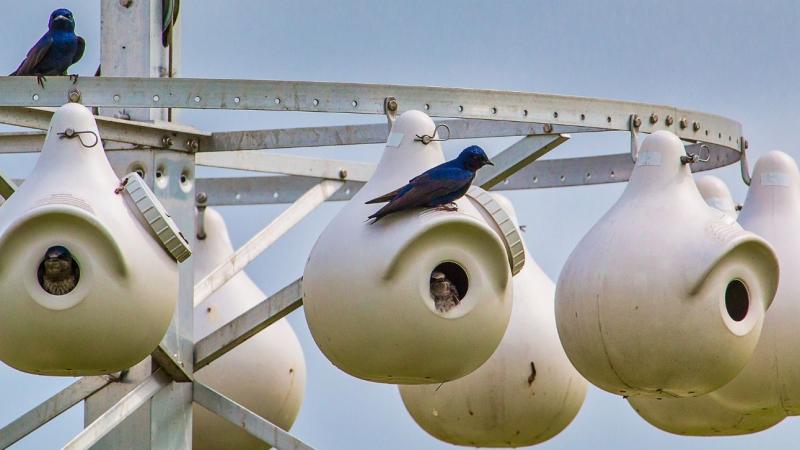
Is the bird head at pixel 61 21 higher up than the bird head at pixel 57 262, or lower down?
higher up

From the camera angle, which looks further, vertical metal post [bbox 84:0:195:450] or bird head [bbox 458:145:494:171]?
vertical metal post [bbox 84:0:195:450]

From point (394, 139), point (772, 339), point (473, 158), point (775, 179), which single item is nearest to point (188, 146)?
point (394, 139)

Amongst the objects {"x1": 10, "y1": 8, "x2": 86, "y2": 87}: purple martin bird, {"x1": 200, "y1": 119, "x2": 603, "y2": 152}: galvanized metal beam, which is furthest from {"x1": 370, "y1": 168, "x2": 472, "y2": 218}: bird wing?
{"x1": 10, "y1": 8, "x2": 86, "y2": 87}: purple martin bird

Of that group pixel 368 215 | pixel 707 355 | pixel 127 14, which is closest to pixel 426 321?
pixel 368 215

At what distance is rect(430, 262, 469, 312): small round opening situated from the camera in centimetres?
1109

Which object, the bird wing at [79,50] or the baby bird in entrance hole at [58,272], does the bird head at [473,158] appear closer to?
the baby bird in entrance hole at [58,272]

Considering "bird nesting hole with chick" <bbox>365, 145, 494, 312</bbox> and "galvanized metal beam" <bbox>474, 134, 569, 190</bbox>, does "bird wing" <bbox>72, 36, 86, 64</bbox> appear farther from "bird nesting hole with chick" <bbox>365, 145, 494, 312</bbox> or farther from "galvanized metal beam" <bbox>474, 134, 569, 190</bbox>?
"bird nesting hole with chick" <bbox>365, 145, 494, 312</bbox>

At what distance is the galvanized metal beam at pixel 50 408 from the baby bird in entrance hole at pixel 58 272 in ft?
8.23

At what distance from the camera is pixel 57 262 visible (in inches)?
432

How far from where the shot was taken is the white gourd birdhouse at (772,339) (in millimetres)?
12438

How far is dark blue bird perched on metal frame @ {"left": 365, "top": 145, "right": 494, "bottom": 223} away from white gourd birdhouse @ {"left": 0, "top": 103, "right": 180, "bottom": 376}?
104cm

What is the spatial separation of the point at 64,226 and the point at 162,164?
2335mm

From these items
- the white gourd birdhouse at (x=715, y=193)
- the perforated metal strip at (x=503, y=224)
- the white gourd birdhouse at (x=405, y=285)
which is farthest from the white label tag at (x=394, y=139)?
the white gourd birdhouse at (x=715, y=193)

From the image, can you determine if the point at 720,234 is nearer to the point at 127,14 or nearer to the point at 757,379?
the point at 757,379
